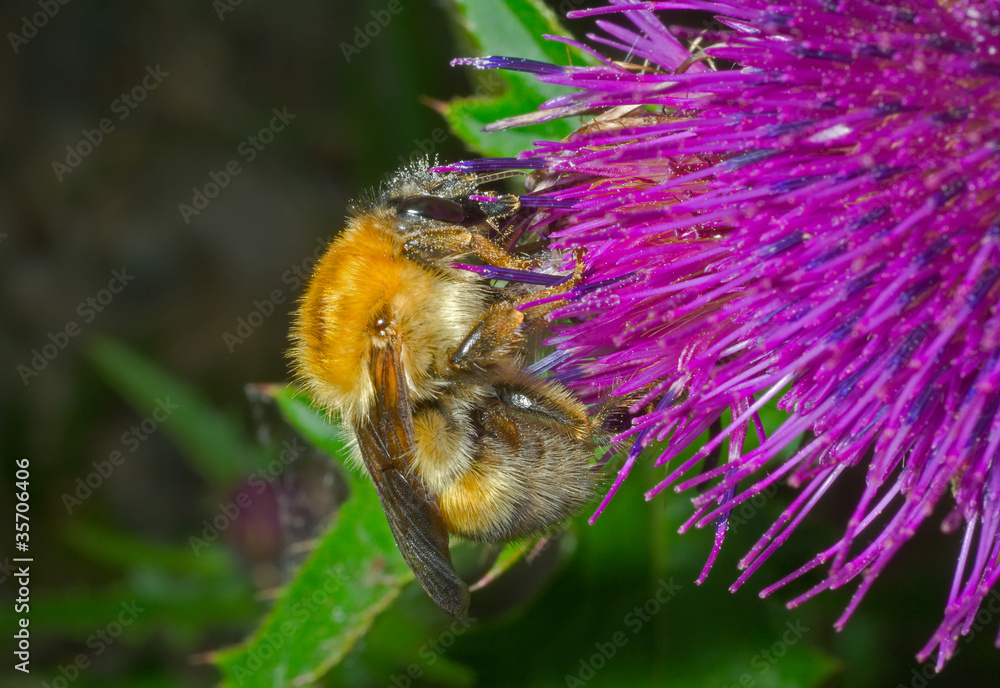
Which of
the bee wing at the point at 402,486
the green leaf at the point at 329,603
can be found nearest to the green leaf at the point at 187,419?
the green leaf at the point at 329,603

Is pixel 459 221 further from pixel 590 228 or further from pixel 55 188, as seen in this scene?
pixel 55 188

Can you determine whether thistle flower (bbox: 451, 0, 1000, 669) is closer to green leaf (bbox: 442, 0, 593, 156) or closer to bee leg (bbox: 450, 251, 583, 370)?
bee leg (bbox: 450, 251, 583, 370)

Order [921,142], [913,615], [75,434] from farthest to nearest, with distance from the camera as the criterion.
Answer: [75,434] → [913,615] → [921,142]

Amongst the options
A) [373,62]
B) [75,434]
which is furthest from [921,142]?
[75,434]

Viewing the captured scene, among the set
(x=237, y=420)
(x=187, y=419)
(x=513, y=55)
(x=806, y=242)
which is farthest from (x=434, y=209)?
(x=237, y=420)

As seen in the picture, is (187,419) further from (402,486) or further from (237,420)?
(402,486)

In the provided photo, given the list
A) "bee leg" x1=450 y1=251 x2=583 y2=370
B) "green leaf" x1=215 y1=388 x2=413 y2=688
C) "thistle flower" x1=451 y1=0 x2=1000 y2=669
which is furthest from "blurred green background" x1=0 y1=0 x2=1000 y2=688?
"bee leg" x1=450 y1=251 x2=583 y2=370

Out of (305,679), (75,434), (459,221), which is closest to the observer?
(459,221)
